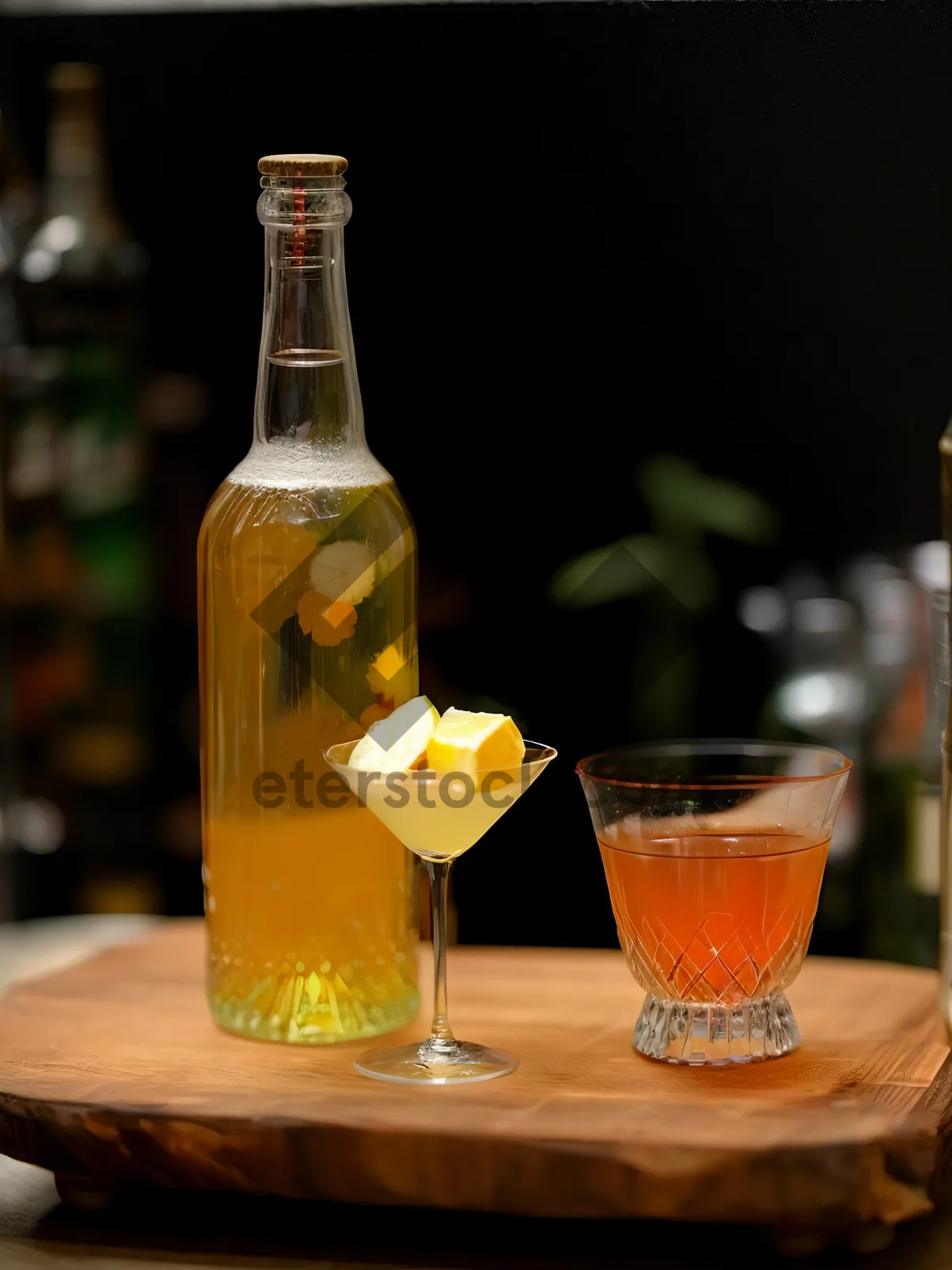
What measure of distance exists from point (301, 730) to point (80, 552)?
94 centimetres

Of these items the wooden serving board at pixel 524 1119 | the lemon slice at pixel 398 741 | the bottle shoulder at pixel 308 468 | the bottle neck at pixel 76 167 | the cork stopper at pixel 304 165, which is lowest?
the wooden serving board at pixel 524 1119

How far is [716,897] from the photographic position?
3.01 feet

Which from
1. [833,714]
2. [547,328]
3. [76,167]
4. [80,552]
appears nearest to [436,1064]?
[833,714]

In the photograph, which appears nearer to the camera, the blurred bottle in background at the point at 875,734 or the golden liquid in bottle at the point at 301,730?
the golden liquid in bottle at the point at 301,730

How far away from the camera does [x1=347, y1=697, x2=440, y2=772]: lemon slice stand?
90 centimetres

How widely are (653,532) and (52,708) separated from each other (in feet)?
2.31

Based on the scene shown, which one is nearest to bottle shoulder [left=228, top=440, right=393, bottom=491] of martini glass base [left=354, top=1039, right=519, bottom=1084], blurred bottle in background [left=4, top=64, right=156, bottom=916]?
martini glass base [left=354, top=1039, right=519, bottom=1084]

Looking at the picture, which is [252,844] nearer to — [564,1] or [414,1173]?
[414,1173]

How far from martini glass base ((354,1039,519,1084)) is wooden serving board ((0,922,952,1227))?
12 millimetres

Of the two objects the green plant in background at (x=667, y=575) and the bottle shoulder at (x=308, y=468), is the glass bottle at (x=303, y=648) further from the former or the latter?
the green plant in background at (x=667, y=575)

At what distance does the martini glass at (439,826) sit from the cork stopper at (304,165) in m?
0.32

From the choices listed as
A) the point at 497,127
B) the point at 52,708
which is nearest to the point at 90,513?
the point at 52,708

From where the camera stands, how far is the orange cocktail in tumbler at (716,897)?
92 centimetres

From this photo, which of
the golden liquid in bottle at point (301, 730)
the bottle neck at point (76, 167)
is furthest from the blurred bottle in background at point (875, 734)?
the bottle neck at point (76, 167)
